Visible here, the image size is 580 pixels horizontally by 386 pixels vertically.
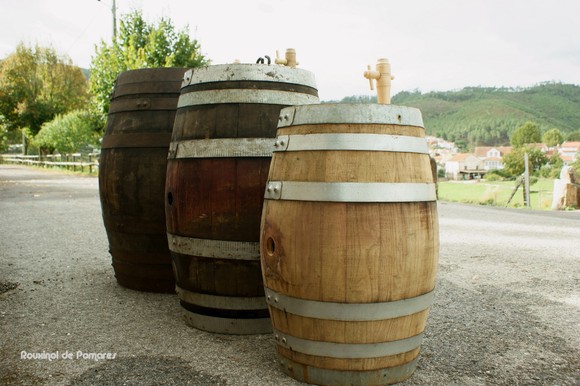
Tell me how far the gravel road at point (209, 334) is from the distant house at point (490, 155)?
161m

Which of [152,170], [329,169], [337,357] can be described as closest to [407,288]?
[337,357]

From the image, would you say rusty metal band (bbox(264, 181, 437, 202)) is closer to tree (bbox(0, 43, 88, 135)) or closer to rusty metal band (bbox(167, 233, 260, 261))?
rusty metal band (bbox(167, 233, 260, 261))

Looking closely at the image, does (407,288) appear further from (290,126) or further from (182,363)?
(182,363)

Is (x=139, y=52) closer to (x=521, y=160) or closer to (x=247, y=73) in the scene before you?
(x=247, y=73)

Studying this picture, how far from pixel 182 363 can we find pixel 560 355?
2077mm

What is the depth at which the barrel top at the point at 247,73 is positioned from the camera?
132 inches

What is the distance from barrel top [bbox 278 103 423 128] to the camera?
2.62 metres

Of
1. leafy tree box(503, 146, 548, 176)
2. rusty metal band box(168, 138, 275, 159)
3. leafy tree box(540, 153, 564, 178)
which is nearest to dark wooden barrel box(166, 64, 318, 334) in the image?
rusty metal band box(168, 138, 275, 159)

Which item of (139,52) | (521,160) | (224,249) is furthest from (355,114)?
(521,160)

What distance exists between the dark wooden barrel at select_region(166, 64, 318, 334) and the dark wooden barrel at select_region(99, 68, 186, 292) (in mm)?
774

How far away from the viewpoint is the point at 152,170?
166 inches

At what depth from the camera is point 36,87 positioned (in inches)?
1976

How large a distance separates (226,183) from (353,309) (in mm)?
1117

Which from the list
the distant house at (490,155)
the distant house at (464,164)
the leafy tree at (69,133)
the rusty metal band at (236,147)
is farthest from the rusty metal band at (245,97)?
the distant house at (490,155)
